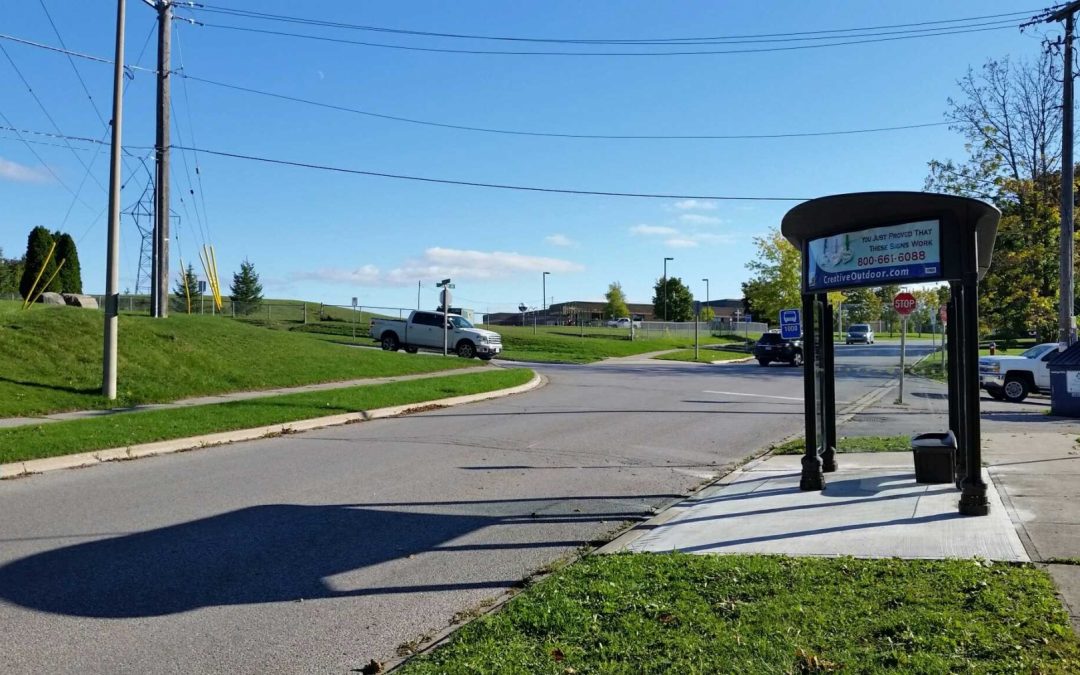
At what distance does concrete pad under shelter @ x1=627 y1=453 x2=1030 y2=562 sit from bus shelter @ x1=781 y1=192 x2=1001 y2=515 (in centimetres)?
32

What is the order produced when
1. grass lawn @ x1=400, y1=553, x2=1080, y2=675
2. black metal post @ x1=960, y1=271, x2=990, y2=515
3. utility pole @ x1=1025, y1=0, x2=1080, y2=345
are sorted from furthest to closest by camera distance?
utility pole @ x1=1025, y1=0, x2=1080, y2=345, black metal post @ x1=960, y1=271, x2=990, y2=515, grass lawn @ x1=400, y1=553, x2=1080, y2=675

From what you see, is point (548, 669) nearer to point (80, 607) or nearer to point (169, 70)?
point (80, 607)

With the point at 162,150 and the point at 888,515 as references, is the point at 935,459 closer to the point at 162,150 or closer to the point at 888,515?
the point at 888,515

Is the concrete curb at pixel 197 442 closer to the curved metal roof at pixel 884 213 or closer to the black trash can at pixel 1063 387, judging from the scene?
the curved metal roof at pixel 884 213

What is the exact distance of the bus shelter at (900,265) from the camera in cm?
752

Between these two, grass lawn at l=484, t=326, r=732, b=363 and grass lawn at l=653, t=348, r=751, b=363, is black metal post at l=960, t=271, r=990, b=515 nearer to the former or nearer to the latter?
grass lawn at l=484, t=326, r=732, b=363

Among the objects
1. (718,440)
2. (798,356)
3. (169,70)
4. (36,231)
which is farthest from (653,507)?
(36,231)

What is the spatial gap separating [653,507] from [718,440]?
18.2ft

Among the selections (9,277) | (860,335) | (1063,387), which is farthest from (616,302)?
(1063,387)

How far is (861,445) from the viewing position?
12.5 meters

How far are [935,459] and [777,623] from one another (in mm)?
4718

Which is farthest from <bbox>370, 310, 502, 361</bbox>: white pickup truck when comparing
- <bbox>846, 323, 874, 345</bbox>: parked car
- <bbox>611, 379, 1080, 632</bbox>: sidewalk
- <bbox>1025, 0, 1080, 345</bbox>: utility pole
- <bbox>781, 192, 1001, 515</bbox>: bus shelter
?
<bbox>846, 323, 874, 345</bbox>: parked car

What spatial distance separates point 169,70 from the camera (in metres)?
22.2

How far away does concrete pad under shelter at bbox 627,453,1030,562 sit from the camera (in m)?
6.42
